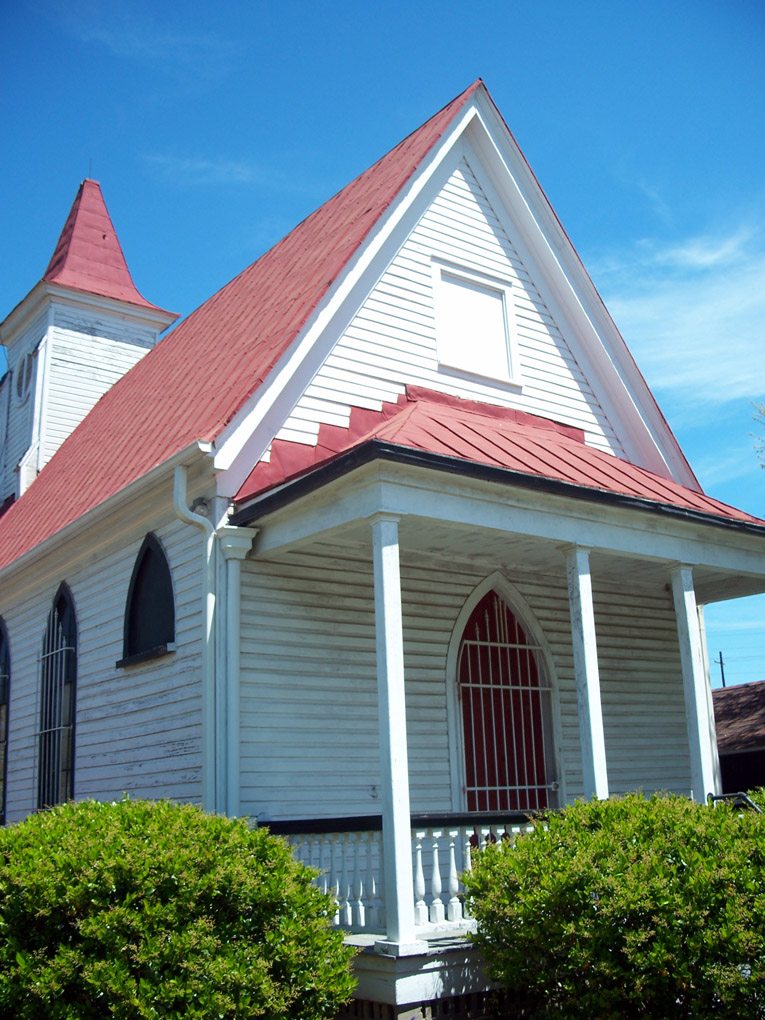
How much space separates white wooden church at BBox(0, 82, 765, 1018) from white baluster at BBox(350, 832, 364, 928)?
22 millimetres

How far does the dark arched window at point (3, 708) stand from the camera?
1419cm

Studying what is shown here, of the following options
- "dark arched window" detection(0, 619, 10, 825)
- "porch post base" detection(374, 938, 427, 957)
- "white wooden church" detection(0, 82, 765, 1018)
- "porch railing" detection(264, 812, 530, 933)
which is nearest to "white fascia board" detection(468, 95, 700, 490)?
"white wooden church" detection(0, 82, 765, 1018)

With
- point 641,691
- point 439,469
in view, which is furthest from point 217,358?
point 641,691

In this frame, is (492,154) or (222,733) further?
(492,154)

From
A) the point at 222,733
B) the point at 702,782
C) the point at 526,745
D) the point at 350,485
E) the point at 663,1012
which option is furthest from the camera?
the point at 526,745

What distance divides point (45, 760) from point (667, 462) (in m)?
8.56

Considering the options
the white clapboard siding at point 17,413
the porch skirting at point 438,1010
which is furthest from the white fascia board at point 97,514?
the white clapboard siding at point 17,413

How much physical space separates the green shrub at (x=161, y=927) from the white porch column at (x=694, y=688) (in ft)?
15.3

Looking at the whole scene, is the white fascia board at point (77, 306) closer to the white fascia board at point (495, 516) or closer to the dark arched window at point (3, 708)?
the dark arched window at point (3, 708)

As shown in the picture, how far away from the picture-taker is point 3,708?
1450cm

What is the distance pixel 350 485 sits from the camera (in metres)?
8.24

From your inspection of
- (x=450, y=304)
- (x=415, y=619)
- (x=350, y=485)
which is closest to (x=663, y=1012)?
(x=350, y=485)

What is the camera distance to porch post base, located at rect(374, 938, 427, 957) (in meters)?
6.80

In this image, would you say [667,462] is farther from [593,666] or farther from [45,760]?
[45,760]
